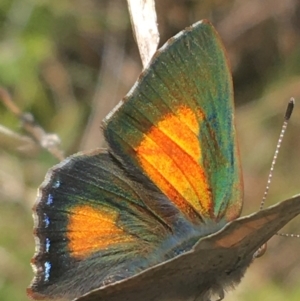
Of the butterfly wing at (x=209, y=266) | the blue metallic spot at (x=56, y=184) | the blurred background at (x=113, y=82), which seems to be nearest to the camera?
the butterfly wing at (x=209, y=266)

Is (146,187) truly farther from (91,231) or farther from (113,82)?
(113,82)

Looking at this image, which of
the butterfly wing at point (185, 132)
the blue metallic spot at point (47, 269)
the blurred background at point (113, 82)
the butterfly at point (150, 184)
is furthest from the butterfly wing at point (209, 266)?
the blurred background at point (113, 82)

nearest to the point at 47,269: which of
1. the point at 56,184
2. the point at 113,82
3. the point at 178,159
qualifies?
the point at 56,184

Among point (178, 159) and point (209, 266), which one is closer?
point (209, 266)

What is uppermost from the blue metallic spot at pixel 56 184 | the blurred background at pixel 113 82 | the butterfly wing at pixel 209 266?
the blurred background at pixel 113 82

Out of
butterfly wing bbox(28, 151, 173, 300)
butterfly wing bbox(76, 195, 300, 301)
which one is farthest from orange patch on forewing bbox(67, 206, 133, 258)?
butterfly wing bbox(76, 195, 300, 301)

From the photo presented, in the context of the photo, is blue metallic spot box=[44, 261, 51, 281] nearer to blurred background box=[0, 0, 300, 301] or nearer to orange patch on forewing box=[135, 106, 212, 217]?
orange patch on forewing box=[135, 106, 212, 217]

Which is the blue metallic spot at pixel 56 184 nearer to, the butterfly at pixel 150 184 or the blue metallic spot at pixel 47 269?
the butterfly at pixel 150 184
